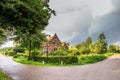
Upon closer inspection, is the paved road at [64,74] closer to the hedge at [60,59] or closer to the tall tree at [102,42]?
the hedge at [60,59]

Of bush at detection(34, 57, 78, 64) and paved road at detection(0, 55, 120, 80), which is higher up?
bush at detection(34, 57, 78, 64)

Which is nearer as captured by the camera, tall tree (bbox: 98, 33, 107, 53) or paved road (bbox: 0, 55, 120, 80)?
paved road (bbox: 0, 55, 120, 80)

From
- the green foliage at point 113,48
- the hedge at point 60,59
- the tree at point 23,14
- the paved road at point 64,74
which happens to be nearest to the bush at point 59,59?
the hedge at point 60,59

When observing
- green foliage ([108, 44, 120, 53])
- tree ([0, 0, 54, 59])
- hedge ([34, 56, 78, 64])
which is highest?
green foliage ([108, 44, 120, 53])

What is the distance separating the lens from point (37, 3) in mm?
18781

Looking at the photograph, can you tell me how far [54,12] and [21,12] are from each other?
13.5 feet

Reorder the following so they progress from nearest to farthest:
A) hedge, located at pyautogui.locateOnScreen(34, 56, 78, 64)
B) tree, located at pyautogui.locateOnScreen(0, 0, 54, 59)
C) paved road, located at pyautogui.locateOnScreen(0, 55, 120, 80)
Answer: tree, located at pyautogui.locateOnScreen(0, 0, 54, 59), paved road, located at pyautogui.locateOnScreen(0, 55, 120, 80), hedge, located at pyautogui.locateOnScreen(34, 56, 78, 64)

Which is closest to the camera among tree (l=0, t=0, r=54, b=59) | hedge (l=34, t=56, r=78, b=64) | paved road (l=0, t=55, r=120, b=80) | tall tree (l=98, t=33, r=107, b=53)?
tree (l=0, t=0, r=54, b=59)

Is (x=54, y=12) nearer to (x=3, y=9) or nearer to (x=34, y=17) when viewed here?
(x=34, y=17)

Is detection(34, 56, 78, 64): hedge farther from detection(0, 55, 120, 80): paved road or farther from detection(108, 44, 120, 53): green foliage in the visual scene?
detection(108, 44, 120, 53): green foliage

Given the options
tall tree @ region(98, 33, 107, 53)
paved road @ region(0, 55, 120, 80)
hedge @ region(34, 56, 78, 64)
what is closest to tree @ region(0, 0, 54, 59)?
paved road @ region(0, 55, 120, 80)

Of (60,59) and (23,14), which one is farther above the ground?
(23,14)

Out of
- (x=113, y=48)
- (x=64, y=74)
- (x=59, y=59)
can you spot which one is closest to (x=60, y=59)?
(x=59, y=59)

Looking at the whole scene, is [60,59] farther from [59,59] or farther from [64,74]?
[64,74]
